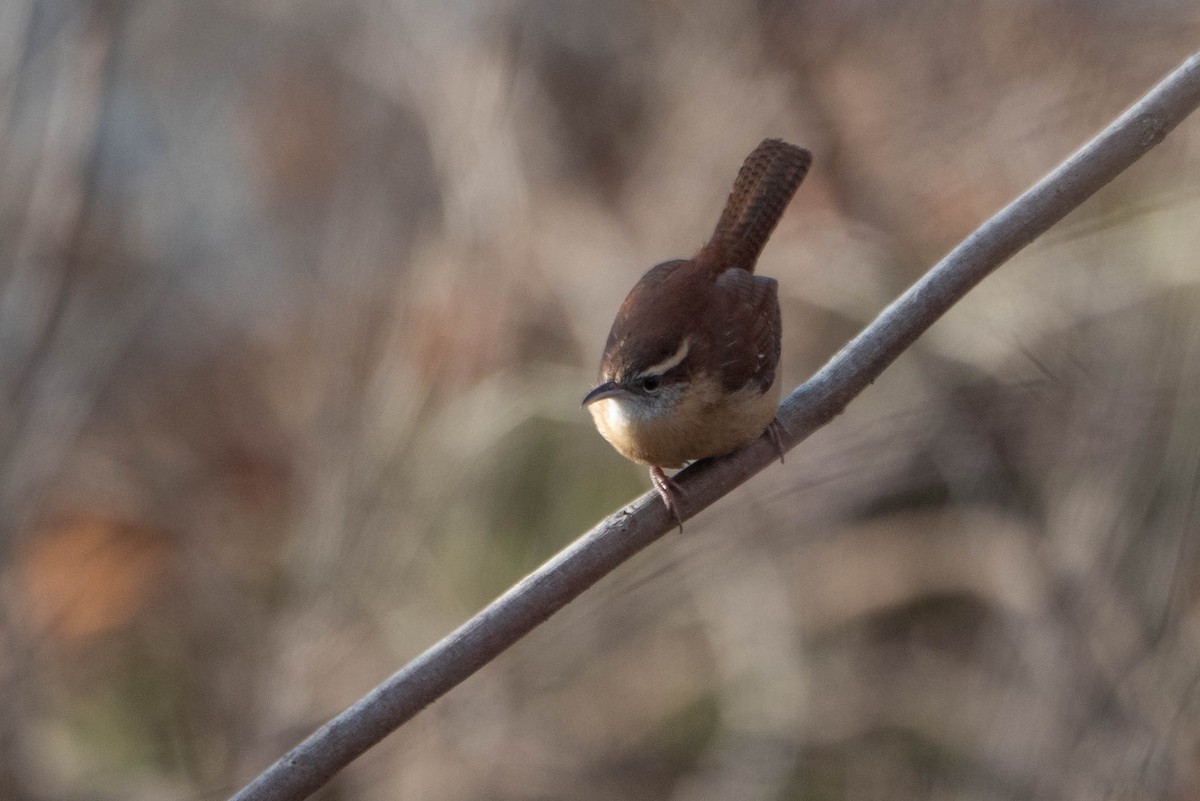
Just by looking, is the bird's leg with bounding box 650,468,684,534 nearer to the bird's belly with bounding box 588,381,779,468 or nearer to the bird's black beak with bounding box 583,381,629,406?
the bird's belly with bounding box 588,381,779,468

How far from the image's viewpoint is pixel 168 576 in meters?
5.89

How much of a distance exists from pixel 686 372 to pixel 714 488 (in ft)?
1.07

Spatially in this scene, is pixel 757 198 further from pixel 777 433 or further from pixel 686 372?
pixel 777 433

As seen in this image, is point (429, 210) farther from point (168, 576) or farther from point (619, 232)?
point (168, 576)

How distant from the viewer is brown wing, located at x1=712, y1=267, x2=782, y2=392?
249 cm

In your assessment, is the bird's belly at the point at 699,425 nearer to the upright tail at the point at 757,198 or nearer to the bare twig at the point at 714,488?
the bare twig at the point at 714,488

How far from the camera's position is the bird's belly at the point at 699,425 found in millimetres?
2404

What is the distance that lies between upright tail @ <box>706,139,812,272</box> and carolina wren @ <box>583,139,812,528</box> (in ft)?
0.42

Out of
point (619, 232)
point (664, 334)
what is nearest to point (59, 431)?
point (619, 232)

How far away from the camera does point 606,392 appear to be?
2461 millimetres

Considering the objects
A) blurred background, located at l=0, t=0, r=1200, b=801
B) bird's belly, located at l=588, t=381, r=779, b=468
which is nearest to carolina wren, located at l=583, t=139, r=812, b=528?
bird's belly, located at l=588, t=381, r=779, b=468

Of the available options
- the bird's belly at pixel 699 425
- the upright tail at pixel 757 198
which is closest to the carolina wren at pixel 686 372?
the bird's belly at pixel 699 425

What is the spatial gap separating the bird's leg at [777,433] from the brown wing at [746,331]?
88 millimetres

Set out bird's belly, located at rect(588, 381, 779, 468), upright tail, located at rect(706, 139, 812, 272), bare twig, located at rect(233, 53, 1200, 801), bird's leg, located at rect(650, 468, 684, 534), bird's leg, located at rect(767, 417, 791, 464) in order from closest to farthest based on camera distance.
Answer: bare twig, located at rect(233, 53, 1200, 801) < bird's leg, located at rect(650, 468, 684, 534) < bird's leg, located at rect(767, 417, 791, 464) < bird's belly, located at rect(588, 381, 779, 468) < upright tail, located at rect(706, 139, 812, 272)
